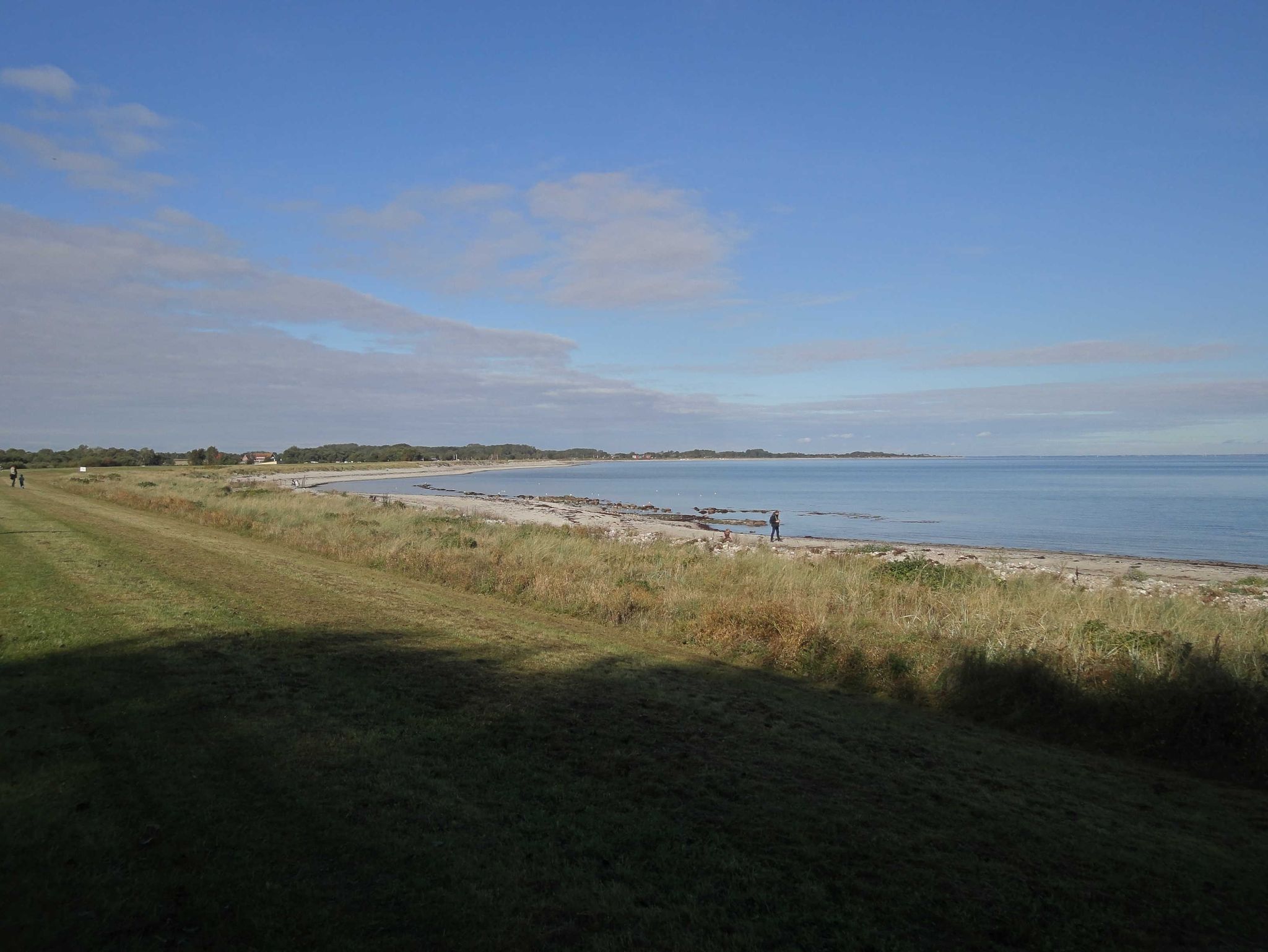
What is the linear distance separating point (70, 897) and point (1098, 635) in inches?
392

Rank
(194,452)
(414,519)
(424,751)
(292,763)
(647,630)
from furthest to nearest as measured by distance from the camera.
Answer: (194,452), (414,519), (647,630), (424,751), (292,763)

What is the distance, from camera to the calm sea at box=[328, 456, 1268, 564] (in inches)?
1558

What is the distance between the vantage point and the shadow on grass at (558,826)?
3.64 meters

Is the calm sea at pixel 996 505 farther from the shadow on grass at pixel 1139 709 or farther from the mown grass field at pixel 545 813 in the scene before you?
the mown grass field at pixel 545 813

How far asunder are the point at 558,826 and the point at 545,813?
19 cm

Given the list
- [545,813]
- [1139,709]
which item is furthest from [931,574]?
[545,813]

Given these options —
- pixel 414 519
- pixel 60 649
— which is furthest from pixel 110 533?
pixel 60 649

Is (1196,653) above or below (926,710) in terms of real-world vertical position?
above

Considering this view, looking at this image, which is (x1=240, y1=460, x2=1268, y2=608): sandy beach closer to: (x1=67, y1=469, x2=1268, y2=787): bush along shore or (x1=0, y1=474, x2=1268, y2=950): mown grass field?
(x1=67, y1=469, x2=1268, y2=787): bush along shore

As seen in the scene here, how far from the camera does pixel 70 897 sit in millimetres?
3607

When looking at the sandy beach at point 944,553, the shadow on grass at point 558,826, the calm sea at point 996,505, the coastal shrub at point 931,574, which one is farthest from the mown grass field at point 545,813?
the calm sea at point 996,505

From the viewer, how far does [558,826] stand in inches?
183

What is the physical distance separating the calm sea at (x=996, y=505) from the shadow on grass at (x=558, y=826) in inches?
1333

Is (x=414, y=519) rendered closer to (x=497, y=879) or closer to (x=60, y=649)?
(x=60, y=649)
